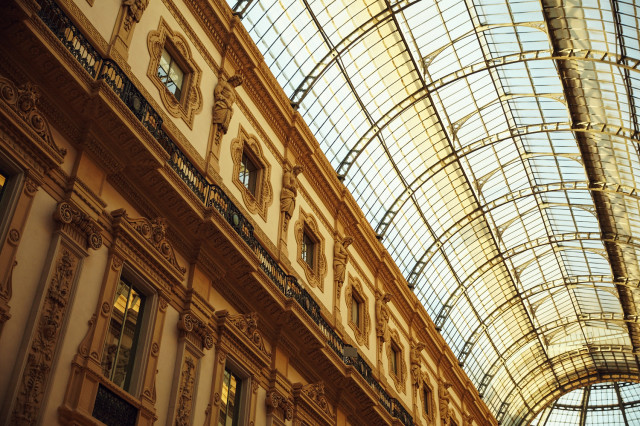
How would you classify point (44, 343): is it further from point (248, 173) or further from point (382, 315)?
point (382, 315)

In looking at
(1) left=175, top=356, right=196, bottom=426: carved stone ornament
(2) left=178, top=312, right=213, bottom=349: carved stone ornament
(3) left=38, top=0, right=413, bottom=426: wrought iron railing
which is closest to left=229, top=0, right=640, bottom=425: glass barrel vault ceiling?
(3) left=38, top=0, right=413, bottom=426: wrought iron railing

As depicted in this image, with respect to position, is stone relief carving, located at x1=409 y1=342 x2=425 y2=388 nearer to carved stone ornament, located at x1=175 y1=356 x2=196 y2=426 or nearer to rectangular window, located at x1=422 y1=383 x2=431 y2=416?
rectangular window, located at x1=422 y1=383 x2=431 y2=416

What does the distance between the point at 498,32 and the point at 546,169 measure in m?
11.0

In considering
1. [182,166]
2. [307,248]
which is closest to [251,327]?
[182,166]

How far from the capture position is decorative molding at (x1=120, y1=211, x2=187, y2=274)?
16.1 m

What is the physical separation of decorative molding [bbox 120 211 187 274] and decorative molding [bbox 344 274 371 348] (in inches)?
443

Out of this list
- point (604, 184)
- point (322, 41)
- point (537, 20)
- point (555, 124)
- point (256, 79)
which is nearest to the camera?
point (256, 79)

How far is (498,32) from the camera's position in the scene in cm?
3203

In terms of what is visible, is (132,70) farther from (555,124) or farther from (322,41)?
(555,124)

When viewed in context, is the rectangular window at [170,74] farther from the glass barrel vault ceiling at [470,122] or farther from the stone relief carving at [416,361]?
the stone relief carving at [416,361]

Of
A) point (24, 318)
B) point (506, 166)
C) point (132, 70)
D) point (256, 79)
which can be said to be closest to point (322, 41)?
point (256, 79)

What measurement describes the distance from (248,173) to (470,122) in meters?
17.2

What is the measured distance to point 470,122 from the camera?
1441 inches

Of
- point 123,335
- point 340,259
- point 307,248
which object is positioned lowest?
point 123,335
